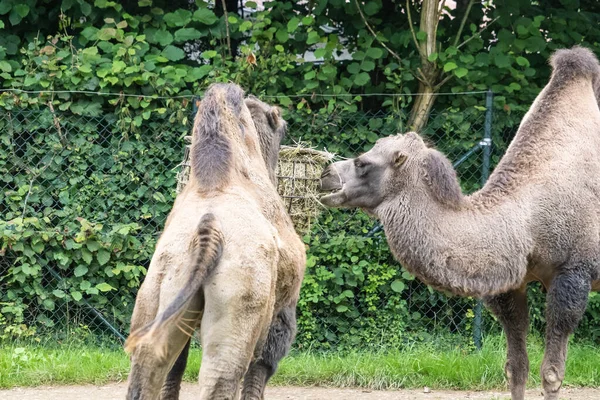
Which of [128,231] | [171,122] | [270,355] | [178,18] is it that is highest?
[178,18]

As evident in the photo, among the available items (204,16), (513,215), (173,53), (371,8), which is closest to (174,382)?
(513,215)

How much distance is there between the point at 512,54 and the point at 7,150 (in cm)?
429

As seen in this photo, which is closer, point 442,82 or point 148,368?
point 148,368

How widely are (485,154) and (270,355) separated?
11.8 ft

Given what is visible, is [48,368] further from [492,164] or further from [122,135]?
[492,164]

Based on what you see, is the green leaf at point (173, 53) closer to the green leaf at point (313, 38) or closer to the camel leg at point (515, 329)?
the green leaf at point (313, 38)

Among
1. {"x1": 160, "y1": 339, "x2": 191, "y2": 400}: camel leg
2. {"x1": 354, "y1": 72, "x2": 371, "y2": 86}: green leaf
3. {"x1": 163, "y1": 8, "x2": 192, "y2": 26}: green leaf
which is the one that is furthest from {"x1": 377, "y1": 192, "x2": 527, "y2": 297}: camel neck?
{"x1": 163, "y1": 8, "x2": 192, "y2": 26}: green leaf

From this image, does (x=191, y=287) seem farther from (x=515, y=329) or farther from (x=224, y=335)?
(x=515, y=329)

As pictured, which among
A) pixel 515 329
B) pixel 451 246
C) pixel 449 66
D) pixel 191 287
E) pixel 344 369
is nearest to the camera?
pixel 191 287

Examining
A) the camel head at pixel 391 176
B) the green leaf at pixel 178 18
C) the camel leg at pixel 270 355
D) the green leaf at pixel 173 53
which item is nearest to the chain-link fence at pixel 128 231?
the green leaf at pixel 173 53

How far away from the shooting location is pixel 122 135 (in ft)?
25.7

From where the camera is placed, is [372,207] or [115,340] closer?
[372,207]

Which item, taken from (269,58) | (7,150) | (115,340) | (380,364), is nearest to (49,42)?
(7,150)

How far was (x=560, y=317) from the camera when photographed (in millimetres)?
5520
